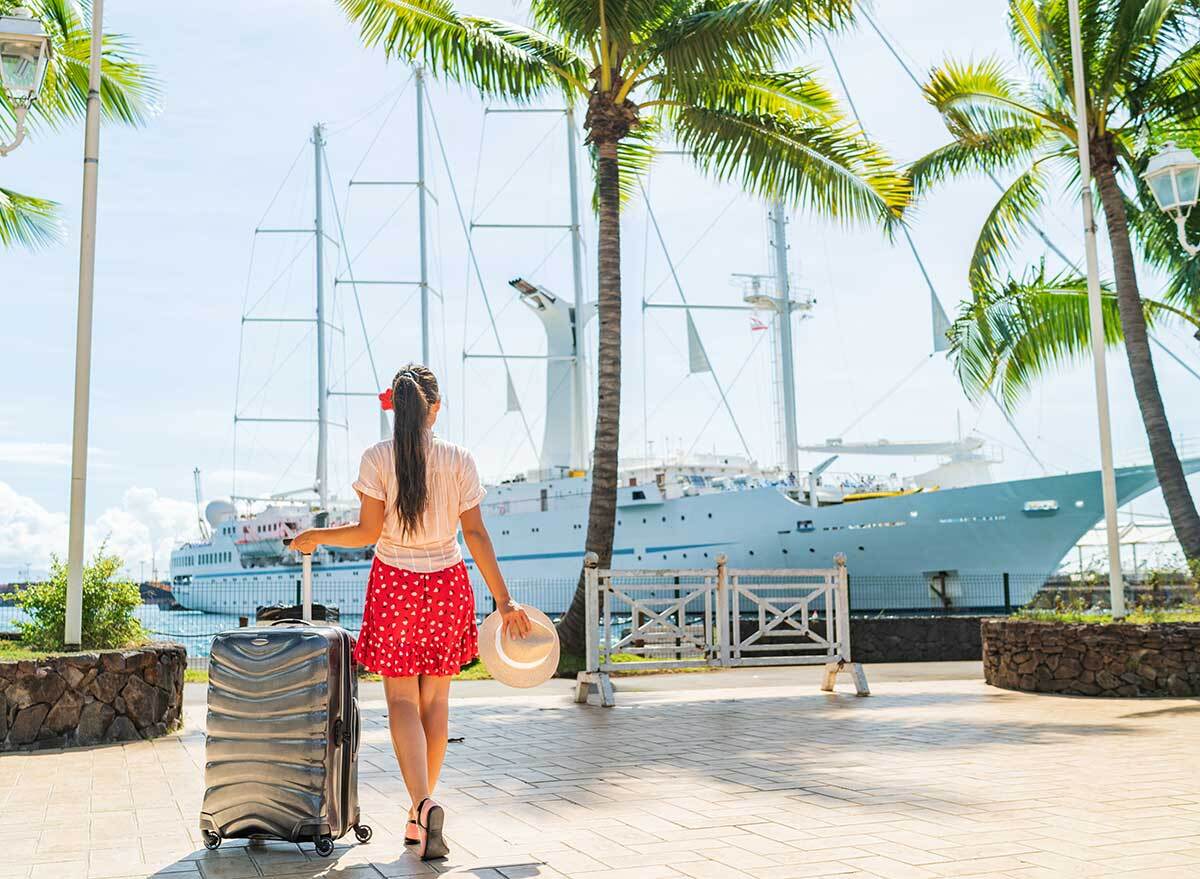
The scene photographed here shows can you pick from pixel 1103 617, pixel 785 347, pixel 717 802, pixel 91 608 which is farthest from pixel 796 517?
pixel 717 802

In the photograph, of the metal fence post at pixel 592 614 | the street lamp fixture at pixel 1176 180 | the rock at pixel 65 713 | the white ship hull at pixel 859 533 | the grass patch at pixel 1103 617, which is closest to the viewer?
the rock at pixel 65 713

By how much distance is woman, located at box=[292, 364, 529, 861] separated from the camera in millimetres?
3650

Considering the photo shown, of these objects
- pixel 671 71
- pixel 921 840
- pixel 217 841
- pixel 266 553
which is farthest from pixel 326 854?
pixel 266 553

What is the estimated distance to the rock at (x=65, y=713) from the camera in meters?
6.05

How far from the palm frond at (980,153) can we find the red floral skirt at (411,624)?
40.4 feet

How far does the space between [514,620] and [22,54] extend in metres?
5.76

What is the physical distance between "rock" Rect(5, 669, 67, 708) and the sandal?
3.55 m

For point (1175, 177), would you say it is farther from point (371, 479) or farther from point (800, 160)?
point (371, 479)

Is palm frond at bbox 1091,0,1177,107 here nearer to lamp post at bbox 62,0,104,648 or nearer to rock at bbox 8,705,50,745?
lamp post at bbox 62,0,104,648

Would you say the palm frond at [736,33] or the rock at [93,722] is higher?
the palm frond at [736,33]

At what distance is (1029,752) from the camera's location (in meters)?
5.60

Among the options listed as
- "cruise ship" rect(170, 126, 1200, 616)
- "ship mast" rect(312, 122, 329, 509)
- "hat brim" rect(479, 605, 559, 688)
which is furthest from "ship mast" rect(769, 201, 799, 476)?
"hat brim" rect(479, 605, 559, 688)

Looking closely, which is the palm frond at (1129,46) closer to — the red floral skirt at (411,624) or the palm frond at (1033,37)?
the palm frond at (1033,37)

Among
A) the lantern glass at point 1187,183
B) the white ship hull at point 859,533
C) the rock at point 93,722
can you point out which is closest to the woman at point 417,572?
the rock at point 93,722
